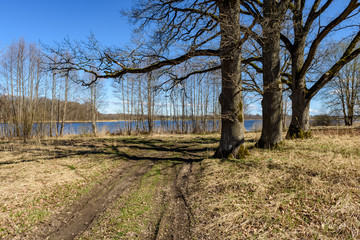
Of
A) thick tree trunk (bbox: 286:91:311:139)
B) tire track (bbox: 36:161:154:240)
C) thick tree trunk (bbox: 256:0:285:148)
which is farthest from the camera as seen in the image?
thick tree trunk (bbox: 286:91:311:139)

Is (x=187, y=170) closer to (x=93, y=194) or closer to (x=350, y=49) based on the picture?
(x=93, y=194)

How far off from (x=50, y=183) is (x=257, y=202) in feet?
16.2

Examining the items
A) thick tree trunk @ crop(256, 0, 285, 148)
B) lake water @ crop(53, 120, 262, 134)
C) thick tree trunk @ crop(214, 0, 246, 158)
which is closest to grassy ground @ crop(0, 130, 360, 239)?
thick tree trunk @ crop(214, 0, 246, 158)

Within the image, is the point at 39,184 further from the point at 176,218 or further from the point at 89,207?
the point at 176,218

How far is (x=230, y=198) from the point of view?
3.44 metres

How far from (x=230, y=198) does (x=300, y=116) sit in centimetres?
645

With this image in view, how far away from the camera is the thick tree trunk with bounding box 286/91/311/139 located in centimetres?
775

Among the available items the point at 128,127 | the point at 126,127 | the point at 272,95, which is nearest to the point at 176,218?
the point at 272,95

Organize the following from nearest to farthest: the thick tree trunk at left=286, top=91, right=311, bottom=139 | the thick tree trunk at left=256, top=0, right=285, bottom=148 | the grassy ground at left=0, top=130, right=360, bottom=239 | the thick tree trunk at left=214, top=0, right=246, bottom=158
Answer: the grassy ground at left=0, top=130, right=360, bottom=239 < the thick tree trunk at left=214, top=0, right=246, bottom=158 < the thick tree trunk at left=256, top=0, right=285, bottom=148 < the thick tree trunk at left=286, top=91, right=311, bottom=139

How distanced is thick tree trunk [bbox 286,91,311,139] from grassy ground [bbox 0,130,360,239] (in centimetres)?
215

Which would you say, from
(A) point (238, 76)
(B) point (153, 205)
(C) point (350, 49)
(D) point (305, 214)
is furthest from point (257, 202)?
(C) point (350, 49)

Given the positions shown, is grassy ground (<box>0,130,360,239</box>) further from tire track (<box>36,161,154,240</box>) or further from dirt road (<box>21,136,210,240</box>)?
tire track (<box>36,161,154,240</box>)

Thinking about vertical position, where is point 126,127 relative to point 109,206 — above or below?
above

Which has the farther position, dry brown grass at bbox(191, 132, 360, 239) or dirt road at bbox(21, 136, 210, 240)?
dirt road at bbox(21, 136, 210, 240)
